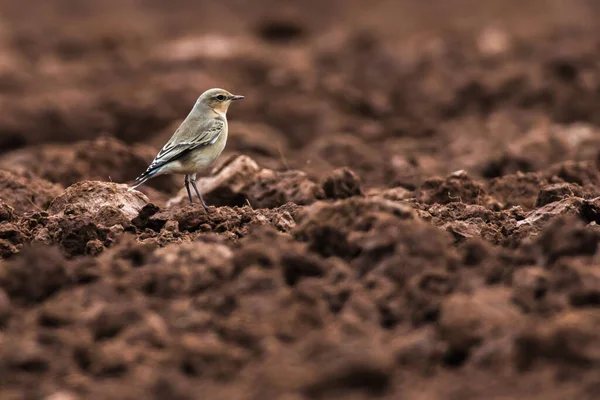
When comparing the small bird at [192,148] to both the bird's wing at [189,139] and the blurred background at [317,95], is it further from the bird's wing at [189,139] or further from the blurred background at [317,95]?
the blurred background at [317,95]

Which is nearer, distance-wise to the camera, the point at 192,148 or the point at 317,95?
the point at 192,148

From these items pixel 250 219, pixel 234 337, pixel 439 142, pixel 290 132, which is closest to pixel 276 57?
pixel 290 132

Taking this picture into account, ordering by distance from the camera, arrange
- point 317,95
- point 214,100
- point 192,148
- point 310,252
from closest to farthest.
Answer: point 310,252 → point 192,148 → point 214,100 → point 317,95

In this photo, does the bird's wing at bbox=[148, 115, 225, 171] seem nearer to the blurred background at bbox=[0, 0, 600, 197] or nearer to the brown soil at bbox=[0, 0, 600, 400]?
the brown soil at bbox=[0, 0, 600, 400]

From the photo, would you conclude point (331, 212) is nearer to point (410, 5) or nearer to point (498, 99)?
point (498, 99)

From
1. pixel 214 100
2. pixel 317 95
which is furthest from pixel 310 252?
pixel 317 95

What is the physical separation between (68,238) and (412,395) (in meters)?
4.31

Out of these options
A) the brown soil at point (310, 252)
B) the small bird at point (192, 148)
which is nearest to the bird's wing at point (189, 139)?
the small bird at point (192, 148)

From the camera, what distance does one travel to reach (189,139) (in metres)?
11.5

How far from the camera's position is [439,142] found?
18.4 metres

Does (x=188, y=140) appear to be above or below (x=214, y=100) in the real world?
below

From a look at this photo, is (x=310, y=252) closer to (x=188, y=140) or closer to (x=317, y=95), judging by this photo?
(x=188, y=140)

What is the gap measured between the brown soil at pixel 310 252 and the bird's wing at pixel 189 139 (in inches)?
21.2

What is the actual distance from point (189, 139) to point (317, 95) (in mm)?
10154
